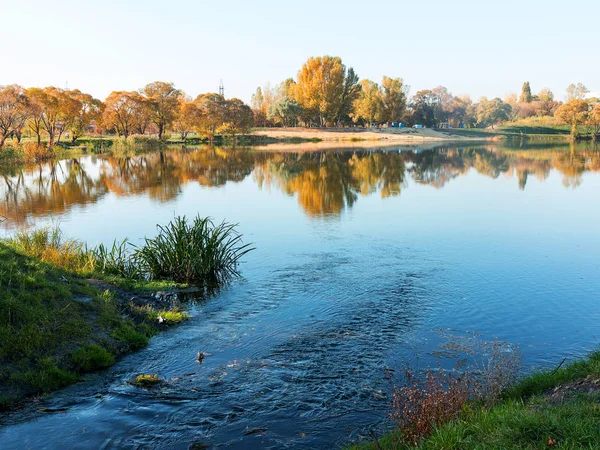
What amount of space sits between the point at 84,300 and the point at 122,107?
81.4 m

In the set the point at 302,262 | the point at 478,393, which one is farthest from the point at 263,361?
the point at 302,262

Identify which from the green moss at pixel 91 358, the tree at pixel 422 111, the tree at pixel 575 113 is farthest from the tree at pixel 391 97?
the green moss at pixel 91 358

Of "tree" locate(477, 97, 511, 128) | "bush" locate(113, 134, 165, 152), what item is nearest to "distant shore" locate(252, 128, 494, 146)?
"bush" locate(113, 134, 165, 152)

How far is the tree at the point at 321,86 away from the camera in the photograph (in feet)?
345

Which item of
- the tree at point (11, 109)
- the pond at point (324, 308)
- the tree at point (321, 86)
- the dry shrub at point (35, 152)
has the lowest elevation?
the pond at point (324, 308)

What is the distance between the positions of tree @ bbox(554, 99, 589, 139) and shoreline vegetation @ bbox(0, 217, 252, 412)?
363 feet

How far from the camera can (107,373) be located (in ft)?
27.9

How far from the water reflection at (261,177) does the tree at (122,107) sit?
35347 mm

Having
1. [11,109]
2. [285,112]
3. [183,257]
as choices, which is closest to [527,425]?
[183,257]

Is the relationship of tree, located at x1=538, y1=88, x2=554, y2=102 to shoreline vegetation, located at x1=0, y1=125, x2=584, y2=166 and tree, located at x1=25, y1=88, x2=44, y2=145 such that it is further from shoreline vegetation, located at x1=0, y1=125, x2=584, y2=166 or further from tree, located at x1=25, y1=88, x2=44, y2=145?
tree, located at x1=25, y1=88, x2=44, y2=145

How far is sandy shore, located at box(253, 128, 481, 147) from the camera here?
99.4 metres

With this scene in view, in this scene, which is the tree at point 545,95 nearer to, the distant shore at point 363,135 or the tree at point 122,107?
the distant shore at point 363,135

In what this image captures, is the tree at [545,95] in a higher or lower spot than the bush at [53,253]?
higher

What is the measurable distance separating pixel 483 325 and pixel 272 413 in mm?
5445
